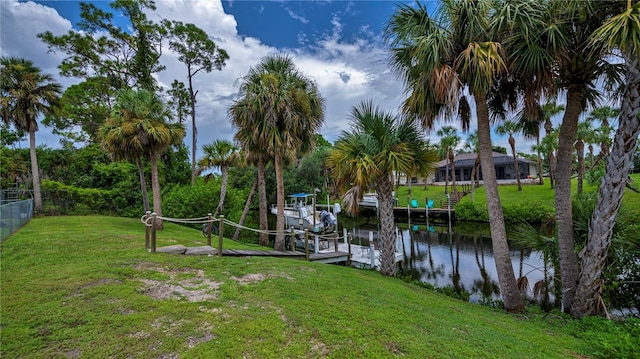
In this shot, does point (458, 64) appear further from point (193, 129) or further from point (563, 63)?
point (193, 129)

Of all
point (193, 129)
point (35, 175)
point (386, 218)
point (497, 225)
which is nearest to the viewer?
point (497, 225)

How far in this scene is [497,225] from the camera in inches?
263

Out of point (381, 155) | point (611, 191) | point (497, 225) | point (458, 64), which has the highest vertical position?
point (458, 64)

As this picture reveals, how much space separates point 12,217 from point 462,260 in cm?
1947

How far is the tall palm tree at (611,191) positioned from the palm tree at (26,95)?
2294 cm

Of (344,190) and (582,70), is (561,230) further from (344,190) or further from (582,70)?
(344,190)

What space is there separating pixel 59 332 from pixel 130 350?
110cm

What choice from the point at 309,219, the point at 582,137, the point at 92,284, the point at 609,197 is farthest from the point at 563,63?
the point at 582,137

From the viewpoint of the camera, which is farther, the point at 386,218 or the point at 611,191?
the point at 386,218

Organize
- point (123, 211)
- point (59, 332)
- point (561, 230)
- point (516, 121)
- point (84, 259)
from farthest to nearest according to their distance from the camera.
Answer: point (123, 211) < point (516, 121) < point (84, 259) < point (561, 230) < point (59, 332)

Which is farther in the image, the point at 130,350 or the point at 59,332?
the point at 59,332

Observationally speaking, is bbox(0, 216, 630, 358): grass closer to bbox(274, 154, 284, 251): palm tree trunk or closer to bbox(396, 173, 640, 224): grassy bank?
bbox(274, 154, 284, 251): palm tree trunk

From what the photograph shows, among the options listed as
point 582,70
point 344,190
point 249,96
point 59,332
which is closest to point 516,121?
point 582,70

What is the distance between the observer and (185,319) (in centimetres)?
386
